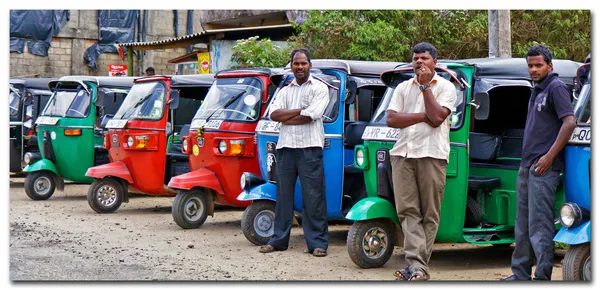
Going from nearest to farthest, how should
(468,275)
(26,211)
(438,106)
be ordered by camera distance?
(438,106) < (468,275) < (26,211)

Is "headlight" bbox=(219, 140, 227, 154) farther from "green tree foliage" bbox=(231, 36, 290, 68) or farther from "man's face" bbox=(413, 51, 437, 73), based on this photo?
"green tree foliage" bbox=(231, 36, 290, 68)

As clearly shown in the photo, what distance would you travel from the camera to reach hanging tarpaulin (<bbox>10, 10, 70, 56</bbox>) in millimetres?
21594

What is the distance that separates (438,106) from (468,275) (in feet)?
4.87

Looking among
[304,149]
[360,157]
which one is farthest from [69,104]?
[360,157]

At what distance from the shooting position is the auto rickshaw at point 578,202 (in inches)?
224

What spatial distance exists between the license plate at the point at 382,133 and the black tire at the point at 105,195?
16.9ft

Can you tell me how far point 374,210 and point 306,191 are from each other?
1.08 metres

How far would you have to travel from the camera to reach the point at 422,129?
659 centimetres

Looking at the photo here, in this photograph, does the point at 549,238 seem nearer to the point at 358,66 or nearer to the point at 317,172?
the point at 317,172

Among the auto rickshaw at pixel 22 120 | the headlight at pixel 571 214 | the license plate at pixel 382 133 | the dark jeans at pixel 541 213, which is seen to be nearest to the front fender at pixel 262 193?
the license plate at pixel 382 133

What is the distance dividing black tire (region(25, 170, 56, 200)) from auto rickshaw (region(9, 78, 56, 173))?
5.35 feet

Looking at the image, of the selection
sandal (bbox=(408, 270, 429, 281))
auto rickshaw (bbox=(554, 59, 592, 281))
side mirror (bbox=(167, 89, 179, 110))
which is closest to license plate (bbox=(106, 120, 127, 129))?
side mirror (bbox=(167, 89, 179, 110))

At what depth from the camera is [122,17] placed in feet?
82.0

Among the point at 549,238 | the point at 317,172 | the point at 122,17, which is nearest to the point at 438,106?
the point at 549,238
